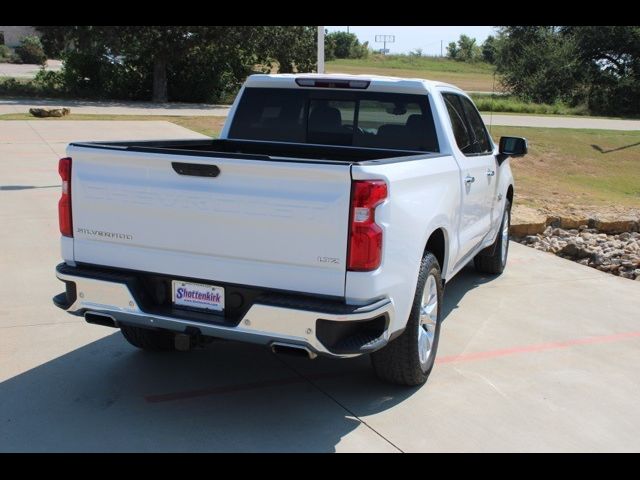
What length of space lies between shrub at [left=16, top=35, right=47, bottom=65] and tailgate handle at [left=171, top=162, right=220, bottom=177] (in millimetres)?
65698

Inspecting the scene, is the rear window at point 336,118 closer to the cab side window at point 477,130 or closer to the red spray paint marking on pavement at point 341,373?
the cab side window at point 477,130

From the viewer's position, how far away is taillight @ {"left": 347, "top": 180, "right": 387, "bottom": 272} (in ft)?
12.7

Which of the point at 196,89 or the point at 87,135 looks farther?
the point at 196,89

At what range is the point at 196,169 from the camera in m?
4.12

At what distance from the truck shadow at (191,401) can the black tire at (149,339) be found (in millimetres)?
65

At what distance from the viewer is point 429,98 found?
571cm

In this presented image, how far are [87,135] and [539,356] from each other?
1600 centimetres

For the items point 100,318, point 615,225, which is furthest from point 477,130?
point 615,225

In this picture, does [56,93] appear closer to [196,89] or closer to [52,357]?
Result: [196,89]

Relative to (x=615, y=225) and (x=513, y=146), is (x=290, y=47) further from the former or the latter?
(x=513, y=146)

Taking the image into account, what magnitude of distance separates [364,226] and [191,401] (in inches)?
63.9

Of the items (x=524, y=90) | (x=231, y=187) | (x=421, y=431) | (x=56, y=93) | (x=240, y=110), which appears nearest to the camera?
(x=231, y=187)
